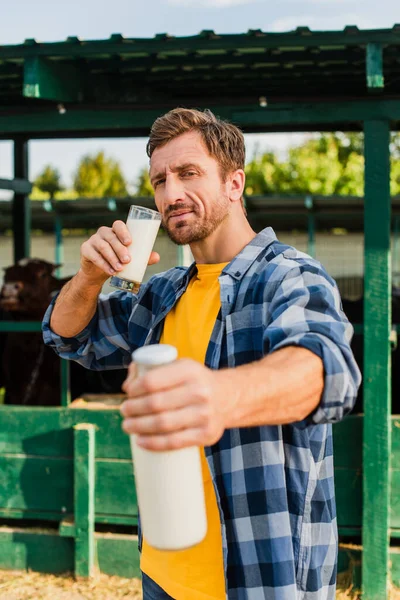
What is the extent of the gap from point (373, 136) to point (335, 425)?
67.3 inches

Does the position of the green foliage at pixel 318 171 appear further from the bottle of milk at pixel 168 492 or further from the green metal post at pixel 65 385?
the bottle of milk at pixel 168 492

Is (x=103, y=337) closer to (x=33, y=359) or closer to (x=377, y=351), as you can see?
(x=377, y=351)

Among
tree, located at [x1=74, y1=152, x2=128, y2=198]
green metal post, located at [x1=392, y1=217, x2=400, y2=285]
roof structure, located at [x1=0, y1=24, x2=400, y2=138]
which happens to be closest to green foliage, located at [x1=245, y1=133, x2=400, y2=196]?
green metal post, located at [x1=392, y1=217, x2=400, y2=285]

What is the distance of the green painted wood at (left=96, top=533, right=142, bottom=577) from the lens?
4.65 metres

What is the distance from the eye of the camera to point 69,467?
4684mm

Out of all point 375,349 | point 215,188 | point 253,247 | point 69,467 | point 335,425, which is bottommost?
point 69,467

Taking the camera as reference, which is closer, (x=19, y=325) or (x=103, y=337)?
(x=103, y=337)

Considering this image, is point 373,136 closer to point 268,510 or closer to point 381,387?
point 381,387

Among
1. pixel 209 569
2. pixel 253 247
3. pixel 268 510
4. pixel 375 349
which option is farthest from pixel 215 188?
pixel 375 349

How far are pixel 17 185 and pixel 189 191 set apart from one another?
14.1 feet

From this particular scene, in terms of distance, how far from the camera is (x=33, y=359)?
697cm

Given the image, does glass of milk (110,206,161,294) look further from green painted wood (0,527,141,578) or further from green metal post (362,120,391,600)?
green painted wood (0,527,141,578)

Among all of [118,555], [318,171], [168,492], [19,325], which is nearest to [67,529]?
[118,555]

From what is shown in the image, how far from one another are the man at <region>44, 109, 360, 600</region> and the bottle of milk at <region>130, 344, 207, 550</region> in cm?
12
